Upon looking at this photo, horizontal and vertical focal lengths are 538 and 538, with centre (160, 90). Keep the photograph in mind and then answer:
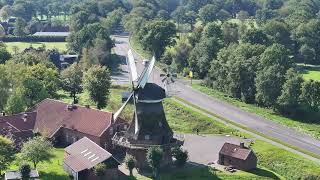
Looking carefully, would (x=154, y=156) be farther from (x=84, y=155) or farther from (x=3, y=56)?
(x=3, y=56)

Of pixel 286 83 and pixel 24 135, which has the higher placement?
pixel 286 83

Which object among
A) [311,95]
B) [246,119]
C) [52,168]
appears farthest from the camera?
[311,95]

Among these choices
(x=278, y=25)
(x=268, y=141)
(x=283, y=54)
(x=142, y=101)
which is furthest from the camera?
(x=278, y=25)

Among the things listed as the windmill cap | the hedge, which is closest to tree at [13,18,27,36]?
the hedge

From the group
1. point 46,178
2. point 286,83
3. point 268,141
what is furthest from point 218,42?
point 46,178

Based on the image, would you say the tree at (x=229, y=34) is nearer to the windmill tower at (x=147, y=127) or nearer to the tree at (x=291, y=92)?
the tree at (x=291, y=92)

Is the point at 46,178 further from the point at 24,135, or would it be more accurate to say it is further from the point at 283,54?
the point at 283,54

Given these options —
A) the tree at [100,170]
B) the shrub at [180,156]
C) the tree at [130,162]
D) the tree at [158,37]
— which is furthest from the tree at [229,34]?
the tree at [100,170]

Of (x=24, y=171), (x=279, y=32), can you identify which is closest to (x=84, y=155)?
(x=24, y=171)
